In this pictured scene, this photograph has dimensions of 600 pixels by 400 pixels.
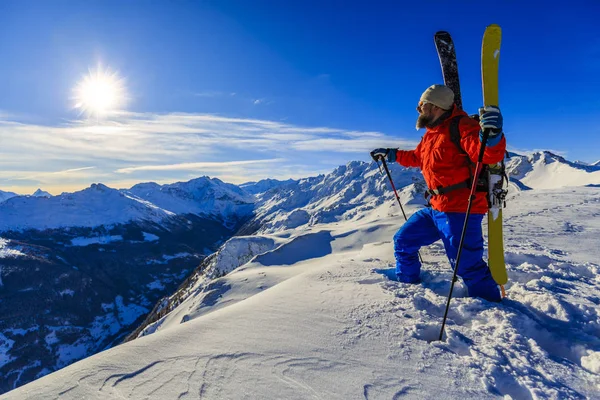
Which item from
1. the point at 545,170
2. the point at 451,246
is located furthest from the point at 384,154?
the point at 545,170

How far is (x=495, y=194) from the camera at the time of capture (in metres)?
4.98

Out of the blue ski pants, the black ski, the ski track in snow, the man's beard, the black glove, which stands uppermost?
the black ski

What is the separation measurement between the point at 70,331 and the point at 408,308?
173 m

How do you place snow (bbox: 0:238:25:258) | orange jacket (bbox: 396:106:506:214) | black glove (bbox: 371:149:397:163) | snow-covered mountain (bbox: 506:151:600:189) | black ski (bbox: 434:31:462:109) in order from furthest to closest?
snow (bbox: 0:238:25:258) → snow-covered mountain (bbox: 506:151:600:189) → black ski (bbox: 434:31:462:109) → black glove (bbox: 371:149:397:163) → orange jacket (bbox: 396:106:506:214)

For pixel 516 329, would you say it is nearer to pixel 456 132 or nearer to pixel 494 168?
pixel 494 168

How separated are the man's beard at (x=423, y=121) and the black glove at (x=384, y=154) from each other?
1257 mm

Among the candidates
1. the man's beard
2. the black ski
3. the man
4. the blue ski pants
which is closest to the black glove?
the man

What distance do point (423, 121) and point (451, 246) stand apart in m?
2.04

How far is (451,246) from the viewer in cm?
493

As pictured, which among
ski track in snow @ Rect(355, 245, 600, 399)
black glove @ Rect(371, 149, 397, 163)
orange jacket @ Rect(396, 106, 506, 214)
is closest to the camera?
ski track in snow @ Rect(355, 245, 600, 399)

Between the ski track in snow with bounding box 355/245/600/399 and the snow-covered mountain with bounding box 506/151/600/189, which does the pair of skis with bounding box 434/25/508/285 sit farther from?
the snow-covered mountain with bounding box 506/151/600/189

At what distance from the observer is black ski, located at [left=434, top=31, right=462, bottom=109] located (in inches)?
272

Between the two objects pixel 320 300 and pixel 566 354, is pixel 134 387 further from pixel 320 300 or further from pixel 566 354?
pixel 566 354

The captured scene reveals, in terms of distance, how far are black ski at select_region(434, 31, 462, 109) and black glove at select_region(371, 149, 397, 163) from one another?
6.33 ft
